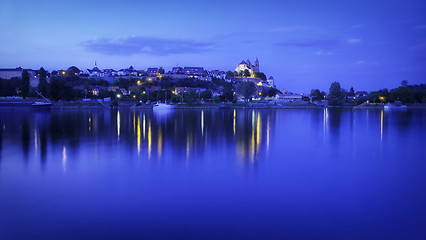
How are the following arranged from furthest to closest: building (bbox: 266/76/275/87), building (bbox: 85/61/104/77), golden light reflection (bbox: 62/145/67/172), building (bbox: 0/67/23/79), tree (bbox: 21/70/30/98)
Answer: building (bbox: 266/76/275/87) → building (bbox: 85/61/104/77) → building (bbox: 0/67/23/79) → tree (bbox: 21/70/30/98) → golden light reflection (bbox: 62/145/67/172)

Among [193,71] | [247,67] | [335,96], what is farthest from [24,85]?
[247,67]

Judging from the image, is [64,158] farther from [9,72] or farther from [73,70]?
[73,70]

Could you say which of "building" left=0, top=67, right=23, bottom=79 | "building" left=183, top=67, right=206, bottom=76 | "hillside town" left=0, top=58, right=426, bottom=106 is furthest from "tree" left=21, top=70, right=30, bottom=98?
"building" left=183, top=67, right=206, bottom=76

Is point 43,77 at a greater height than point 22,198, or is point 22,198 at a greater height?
point 43,77

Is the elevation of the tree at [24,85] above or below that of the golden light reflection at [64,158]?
above

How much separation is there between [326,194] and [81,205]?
3.60m

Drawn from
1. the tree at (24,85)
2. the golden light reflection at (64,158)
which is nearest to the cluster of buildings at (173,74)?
the tree at (24,85)

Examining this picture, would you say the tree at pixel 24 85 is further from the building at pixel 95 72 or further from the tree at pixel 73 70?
the tree at pixel 73 70

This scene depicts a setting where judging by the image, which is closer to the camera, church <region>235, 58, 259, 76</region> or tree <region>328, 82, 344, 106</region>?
→ tree <region>328, 82, 344, 106</region>

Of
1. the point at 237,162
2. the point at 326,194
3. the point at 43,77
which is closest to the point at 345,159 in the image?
the point at 237,162

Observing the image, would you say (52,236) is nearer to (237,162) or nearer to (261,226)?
(261,226)

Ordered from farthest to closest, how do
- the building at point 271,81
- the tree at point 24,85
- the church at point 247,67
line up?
the building at point 271,81 < the church at point 247,67 < the tree at point 24,85

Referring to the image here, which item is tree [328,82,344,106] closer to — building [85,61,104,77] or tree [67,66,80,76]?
building [85,61,104,77]

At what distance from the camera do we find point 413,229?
12.2 feet
